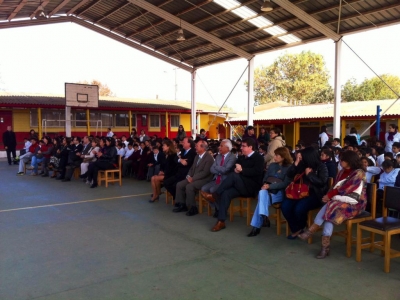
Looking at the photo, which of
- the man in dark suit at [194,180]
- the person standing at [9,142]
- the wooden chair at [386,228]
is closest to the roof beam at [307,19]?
the man in dark suit at [194,180]

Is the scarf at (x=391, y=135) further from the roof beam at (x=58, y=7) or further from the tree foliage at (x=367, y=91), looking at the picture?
the tree foliage at (x=367, y=91)

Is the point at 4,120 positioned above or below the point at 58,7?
below

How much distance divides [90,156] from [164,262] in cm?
671

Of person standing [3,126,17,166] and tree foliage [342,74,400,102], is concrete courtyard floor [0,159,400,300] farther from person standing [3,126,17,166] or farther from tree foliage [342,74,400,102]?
tree foliage [342,74,400,102]

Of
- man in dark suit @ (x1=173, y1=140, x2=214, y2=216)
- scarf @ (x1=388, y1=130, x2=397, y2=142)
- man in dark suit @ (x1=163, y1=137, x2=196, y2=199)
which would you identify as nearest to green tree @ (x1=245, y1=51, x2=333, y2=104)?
scarf @ (x1=388, y1=130, x2=397, y2=142)

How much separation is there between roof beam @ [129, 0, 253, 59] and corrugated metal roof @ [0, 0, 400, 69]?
0.06 meters

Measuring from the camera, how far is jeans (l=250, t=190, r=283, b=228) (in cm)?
498

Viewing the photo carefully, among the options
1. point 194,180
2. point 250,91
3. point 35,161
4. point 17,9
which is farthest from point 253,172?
point 17,9

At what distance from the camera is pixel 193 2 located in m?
12.8

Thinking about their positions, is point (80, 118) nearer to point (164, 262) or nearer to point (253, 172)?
point (253, 172)

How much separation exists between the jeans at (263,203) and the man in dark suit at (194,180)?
1.46 metres

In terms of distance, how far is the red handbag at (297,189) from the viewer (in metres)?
4.71

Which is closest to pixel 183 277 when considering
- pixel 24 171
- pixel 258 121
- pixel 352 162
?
pixel 352 162

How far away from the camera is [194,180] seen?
6387 millimetres
